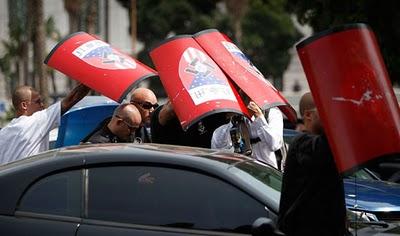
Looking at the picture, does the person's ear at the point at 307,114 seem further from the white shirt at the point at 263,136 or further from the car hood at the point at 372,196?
the white shirt at the point at 263,136

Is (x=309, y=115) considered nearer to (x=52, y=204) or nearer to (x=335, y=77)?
(x=335, y=77)

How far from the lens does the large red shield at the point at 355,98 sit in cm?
478

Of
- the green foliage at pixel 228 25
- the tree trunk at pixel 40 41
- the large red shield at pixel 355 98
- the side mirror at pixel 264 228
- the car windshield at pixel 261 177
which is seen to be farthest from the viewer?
the green foliage at pixel 228 25

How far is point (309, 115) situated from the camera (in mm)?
5328

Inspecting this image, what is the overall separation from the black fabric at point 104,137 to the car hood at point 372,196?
1.83 m

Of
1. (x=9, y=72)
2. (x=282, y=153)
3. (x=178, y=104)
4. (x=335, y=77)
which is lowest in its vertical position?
(x=9, y=72)

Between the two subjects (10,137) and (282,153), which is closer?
(10,137)

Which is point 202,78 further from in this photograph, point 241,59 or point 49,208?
point 49,208

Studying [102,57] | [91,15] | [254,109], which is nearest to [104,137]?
[102,57]

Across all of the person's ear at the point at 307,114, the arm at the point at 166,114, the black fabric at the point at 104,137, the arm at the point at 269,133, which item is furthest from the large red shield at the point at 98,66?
the person's ear at the point at 307,114

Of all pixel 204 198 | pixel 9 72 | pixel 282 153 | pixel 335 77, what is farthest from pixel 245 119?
pixel 9 72

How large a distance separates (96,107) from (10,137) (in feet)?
5.69

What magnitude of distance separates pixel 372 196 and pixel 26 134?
277 cm

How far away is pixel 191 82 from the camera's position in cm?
699
